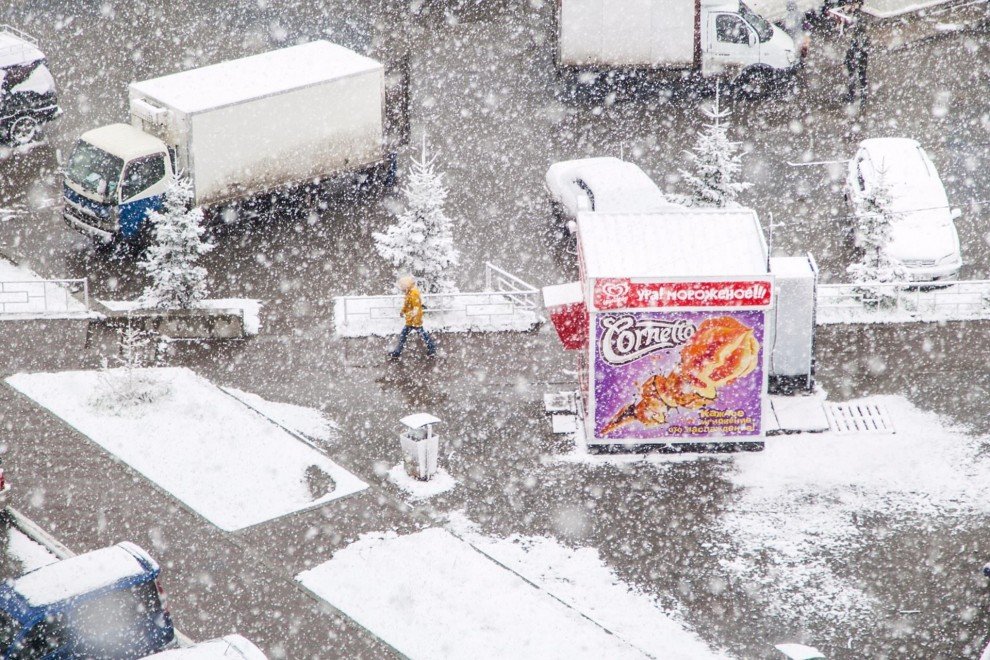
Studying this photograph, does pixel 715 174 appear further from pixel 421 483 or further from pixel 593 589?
pixel 593 589

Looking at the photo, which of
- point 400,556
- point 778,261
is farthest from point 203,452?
point 778,261

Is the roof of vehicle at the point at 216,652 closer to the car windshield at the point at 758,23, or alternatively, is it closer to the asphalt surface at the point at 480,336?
the asphalt surface at the point at 480,336

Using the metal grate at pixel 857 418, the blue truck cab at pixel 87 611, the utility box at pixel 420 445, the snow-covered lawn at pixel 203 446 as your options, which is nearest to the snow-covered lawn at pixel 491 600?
the utility box at pixel 420 445

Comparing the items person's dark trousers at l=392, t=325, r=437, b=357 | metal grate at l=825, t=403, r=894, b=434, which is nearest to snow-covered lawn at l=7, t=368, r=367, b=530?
person's dark trousers at l=392, t=325, r=437, b=357

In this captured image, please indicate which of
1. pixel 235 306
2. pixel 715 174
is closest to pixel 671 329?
pixel 715 174

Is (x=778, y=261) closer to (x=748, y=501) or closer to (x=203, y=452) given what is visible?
(x=748, y=501)

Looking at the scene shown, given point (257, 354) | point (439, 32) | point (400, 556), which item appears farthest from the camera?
point (439, 32)

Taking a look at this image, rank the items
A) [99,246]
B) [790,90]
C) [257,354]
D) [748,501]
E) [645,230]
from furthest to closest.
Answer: [790,90] < [99,246] < [257,354] < [645,230] < [748,501]
